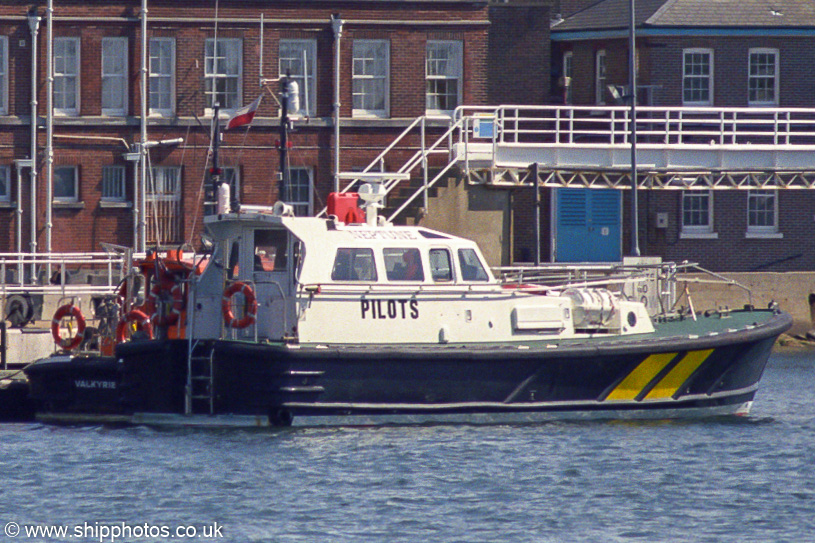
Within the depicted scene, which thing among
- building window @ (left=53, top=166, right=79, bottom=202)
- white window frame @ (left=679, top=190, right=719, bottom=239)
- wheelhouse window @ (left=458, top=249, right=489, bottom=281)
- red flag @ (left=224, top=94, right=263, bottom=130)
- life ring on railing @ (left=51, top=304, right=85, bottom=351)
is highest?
red flag @ (left=224, top=94, right=263, bottom=130)

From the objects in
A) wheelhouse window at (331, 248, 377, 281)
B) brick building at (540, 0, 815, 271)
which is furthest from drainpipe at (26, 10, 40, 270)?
wheelhouse window at (331, 248, 377, 281)

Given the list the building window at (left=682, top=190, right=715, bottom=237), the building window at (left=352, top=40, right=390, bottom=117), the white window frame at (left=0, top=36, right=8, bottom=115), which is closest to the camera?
the white window frame at (left=0, top=36, right=8, bottom=115)

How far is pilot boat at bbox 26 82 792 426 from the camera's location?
56.3ft

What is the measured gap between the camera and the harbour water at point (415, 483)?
44.1 feet

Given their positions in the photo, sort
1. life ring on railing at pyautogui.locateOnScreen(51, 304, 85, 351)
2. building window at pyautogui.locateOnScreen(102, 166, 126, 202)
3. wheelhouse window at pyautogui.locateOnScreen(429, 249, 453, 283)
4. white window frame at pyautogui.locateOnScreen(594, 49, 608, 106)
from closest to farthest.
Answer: wheelhouse window at pyautogui.locateOnScreen(429, 249, 453, 283)
life ring on railing at pyautogui.locateOnScreen(51, 304, 85, 351)
building window at pyautogui.locateOnScreen(102, 166, 126, 202)
white window frame at pyautogui.locateOnScreen(594, 49, 608, 106)

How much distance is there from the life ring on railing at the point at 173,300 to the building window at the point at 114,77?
14.2 metres

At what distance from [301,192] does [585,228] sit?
712cm

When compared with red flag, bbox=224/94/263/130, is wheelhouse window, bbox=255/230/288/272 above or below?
below

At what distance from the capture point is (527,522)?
13.7 m

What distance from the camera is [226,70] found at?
31891 mm

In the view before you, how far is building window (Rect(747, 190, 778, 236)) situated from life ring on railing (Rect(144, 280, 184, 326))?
63.3 feet

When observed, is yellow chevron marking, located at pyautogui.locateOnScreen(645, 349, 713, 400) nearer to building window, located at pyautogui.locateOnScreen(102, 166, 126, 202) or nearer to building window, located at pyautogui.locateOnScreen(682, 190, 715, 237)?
building window, located at pyautogui.locateOnScreen(682, 190, 715, 237)

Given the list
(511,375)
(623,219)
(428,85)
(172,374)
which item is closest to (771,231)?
(623,219)

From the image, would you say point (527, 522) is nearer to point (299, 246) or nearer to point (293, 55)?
point (299, 246)
